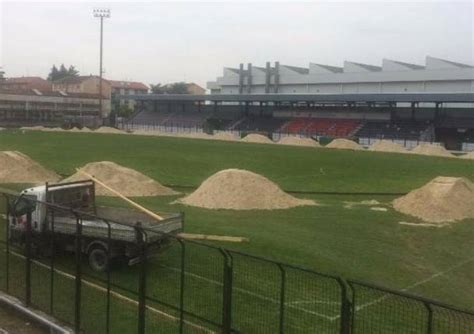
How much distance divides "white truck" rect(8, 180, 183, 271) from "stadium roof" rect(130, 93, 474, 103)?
6461 centimetres

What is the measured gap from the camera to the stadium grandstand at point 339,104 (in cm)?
8019

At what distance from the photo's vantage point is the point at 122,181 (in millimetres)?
27328

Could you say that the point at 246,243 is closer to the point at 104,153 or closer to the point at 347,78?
the point at 104,153

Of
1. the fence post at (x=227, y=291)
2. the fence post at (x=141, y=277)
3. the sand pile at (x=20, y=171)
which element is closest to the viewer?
the fence post at (x=227, y=291)

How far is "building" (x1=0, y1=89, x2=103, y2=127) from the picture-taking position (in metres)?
115

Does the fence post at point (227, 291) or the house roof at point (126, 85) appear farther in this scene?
the house roof at point (126, 85)

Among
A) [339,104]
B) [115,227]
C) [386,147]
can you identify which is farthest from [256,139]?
[115,227]

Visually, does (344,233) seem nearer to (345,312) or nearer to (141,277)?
(141,277)

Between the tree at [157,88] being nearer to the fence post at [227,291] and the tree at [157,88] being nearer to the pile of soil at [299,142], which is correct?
the pile of soil at [299,142]

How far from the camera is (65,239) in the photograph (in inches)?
527

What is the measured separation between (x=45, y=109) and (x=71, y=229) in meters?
119

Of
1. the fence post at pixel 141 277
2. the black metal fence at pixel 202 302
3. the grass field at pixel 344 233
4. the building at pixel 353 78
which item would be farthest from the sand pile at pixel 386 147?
the fence post at pixel 141 277

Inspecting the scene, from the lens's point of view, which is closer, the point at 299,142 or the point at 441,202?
the point at 441,202

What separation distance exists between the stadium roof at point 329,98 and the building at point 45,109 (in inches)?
569
